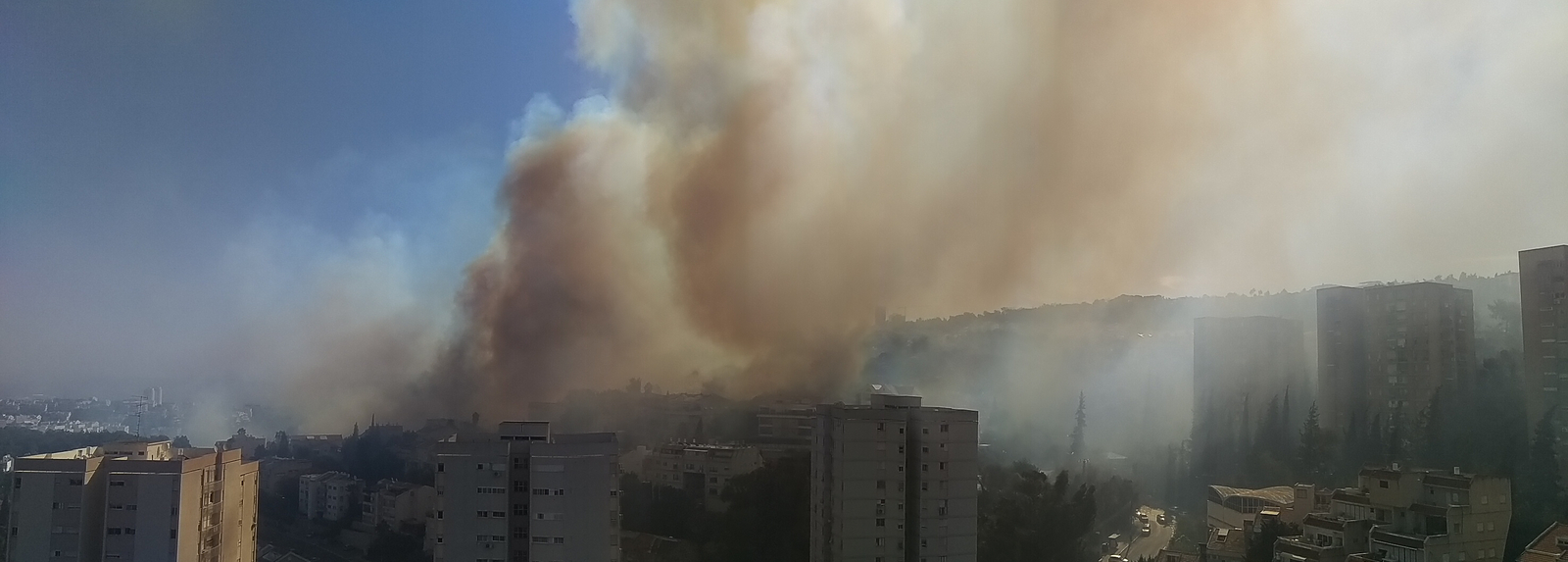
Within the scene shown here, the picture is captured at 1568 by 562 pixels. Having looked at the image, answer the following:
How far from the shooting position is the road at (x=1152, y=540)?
980 cm

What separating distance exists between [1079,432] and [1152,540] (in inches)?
71.1

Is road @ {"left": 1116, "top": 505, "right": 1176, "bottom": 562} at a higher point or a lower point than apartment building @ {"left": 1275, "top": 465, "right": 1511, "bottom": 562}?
lower

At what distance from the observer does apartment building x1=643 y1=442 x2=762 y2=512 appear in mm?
9727

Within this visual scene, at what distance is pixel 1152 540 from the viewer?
10.4 meters

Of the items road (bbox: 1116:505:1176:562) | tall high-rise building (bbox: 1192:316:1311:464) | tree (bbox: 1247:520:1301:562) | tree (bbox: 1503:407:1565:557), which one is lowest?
road (bbox: 1116:505:1176:562)

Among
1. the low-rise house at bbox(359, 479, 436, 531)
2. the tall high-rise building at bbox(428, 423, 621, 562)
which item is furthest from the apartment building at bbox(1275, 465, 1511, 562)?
the low-rise house at bbox(359, 479, 436, 531)

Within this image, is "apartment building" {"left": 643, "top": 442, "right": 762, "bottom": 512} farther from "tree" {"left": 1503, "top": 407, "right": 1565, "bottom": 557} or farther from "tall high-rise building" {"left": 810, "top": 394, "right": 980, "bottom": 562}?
"tree" {"left": 1503, "top": 407, "right": 1565, "bottom": 557}

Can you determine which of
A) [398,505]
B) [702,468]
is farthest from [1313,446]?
[398,505]

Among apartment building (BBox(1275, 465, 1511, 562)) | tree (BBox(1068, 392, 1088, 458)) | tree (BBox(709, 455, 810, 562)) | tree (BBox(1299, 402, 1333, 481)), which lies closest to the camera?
apartment building (BBox(1275, 465, 1511, 562))

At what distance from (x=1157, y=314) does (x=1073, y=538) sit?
14.3 ft

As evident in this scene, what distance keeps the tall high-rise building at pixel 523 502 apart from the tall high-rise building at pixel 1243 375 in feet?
29.6

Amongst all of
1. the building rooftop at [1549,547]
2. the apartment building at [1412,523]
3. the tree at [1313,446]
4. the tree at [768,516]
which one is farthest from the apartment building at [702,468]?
the building rooftop at [1549,547]

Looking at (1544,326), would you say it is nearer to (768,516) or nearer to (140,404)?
(768,516)

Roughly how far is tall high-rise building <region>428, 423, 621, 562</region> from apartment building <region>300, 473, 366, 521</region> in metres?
5.00
